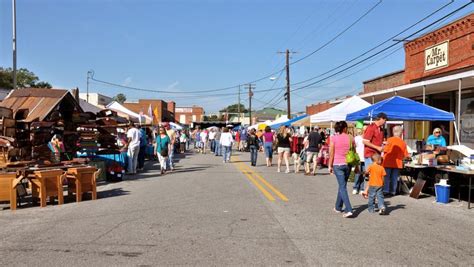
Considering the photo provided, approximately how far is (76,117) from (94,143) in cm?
101

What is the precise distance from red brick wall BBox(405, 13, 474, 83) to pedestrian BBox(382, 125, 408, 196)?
9.89 metres

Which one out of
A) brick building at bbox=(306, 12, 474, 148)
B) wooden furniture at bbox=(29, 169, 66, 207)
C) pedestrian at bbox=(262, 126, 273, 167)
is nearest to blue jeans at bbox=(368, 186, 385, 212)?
wooden furniture at bbox=(29, 169, 66, 207)

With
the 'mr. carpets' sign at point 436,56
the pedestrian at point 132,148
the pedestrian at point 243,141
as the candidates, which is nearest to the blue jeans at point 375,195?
the pedestrian at point 132,148

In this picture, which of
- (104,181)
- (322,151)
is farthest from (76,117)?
(322,151)

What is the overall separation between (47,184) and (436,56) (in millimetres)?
18332

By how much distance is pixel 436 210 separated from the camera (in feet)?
31.2

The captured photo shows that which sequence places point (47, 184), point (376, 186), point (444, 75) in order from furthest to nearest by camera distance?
point (444, 75), point (47, 184), point (376, 186)

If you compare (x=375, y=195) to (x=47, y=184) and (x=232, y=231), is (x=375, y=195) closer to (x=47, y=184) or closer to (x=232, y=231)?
(x=232, y=231)

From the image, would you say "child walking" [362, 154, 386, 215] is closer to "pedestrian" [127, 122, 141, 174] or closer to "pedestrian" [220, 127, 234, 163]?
"pedestrian" [127, 122, 141, 174]

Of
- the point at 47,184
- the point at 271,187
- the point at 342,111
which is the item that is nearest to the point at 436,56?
the point at 342,111

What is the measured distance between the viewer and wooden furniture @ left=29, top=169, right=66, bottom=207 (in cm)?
949

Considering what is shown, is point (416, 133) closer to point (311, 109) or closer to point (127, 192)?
point (127, 192)

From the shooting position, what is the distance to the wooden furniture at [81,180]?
398 inches

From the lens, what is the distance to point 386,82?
3031 centimetres
